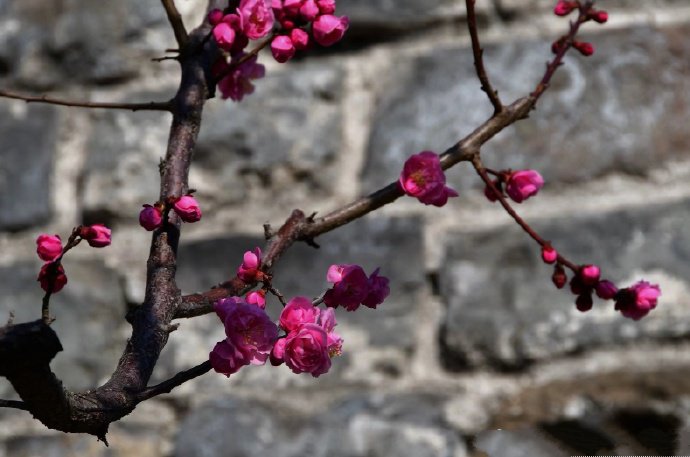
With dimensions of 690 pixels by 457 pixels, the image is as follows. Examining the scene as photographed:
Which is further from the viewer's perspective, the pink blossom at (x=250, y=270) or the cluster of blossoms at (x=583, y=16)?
the cluster of blossoms at (x=583, y=16)

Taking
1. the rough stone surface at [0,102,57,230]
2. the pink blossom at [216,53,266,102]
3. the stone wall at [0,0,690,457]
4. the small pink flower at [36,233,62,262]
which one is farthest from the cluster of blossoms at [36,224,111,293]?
the rough stone surface at [0,102,57,230]

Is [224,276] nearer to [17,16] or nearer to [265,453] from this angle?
[265,453]

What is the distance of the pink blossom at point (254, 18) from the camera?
1.93ft

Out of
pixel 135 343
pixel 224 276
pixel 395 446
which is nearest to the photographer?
pixel 135 343

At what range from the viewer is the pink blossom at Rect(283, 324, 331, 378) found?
1.70 ft

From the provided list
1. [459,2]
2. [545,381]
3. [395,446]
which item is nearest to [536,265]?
[545,381]

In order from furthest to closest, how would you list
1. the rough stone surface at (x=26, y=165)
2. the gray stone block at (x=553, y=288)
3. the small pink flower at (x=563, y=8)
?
the rough stone surface at (x=26, y=165), the gray stone block at (x=553, y=288), the small pink flower at (x=563, y=8)

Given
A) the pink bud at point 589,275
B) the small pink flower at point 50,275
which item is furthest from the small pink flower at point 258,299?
the pink bud at point 589,275

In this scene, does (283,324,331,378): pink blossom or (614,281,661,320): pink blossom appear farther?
(614,281,661,320): pink blossom

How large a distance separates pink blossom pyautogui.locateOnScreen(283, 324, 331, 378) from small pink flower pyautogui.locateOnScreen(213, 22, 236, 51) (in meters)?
0.18

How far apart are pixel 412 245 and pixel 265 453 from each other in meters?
0.31

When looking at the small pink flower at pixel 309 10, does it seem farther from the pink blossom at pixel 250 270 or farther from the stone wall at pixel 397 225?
the stone wall at pixel 397 225

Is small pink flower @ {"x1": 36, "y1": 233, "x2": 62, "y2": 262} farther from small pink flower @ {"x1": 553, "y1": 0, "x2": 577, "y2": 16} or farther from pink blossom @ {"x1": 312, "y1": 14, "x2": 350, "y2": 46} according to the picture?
small pink flower @ {"x1": 553, "y1": 0, "x2": 577, "y2": 16}

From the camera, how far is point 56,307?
4.32 ft
